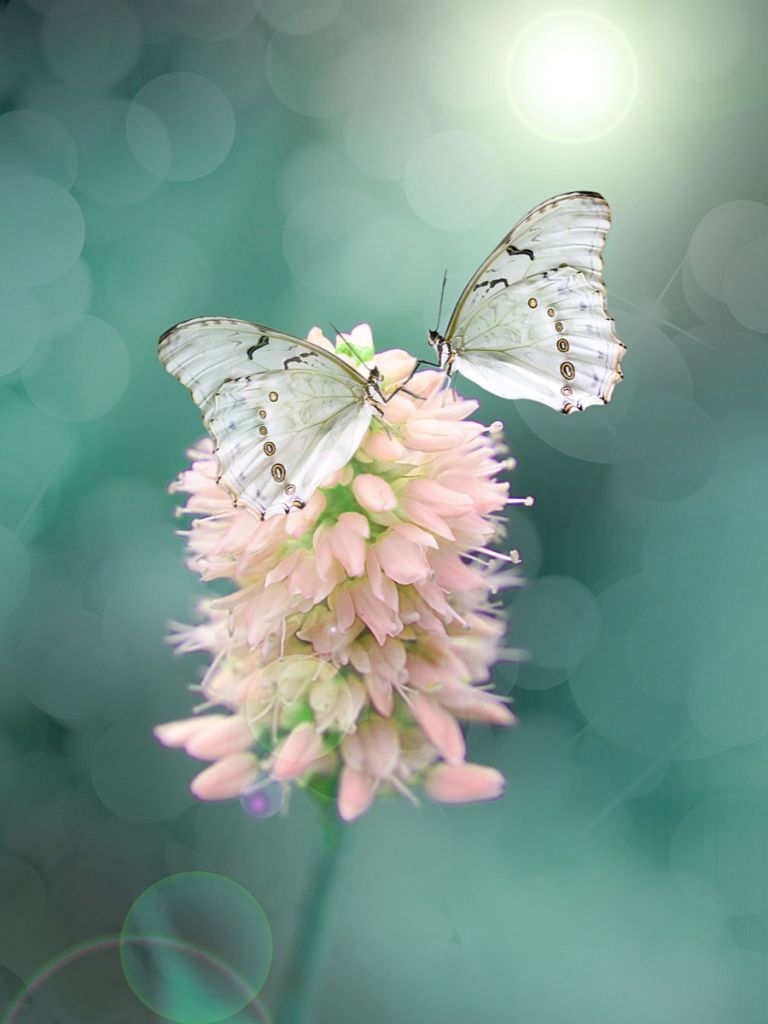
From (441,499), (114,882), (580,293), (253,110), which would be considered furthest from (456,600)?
(253,110)

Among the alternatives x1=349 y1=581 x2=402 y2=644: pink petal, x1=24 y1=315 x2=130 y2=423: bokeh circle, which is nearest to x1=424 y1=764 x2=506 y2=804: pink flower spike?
x1=349 y1=581 x2=402 y2=644: pink petal

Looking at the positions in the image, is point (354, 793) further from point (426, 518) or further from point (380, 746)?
point (426, 518)

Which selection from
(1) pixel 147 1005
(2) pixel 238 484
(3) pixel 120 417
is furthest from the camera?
(3) pixel 120 417

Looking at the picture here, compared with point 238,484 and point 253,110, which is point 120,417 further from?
point 238,484

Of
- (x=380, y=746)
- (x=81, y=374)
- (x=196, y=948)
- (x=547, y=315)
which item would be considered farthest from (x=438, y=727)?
(x=81, y=374)

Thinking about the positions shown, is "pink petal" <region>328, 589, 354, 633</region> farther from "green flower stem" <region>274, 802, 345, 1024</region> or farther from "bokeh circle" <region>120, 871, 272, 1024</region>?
"bokeh circle" <region>120, 871, 272, 1024</region>

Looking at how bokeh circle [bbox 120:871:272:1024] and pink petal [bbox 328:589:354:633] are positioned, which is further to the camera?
bokeh circle [bbox 120:871:272:1024]
